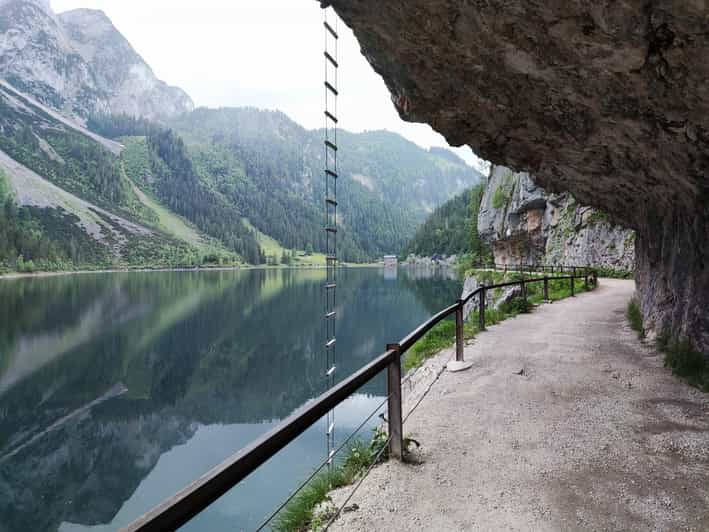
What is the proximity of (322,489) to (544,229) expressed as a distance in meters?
54.5

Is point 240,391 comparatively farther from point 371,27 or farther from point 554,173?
point 371,27

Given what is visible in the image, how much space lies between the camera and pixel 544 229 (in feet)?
177

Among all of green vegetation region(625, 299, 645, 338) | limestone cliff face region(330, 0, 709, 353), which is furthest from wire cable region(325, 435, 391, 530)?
green vegetation region(625, 299, 645, 338)

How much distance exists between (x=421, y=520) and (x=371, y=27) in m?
6.68

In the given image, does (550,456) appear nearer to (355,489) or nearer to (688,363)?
(355,489)

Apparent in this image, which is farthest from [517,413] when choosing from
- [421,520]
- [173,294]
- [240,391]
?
[173,294]

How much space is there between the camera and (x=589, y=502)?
155 inches

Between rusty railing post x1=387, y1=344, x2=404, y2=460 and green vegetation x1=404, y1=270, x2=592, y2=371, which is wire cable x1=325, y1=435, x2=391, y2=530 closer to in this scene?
rusty railing post x1=387, y1=344, x2=404, y2=460

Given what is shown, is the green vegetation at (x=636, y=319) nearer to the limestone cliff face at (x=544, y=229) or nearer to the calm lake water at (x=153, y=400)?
the calm lake water at (x=153, y=400)

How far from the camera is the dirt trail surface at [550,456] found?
3.78m

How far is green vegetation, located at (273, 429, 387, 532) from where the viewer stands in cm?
403

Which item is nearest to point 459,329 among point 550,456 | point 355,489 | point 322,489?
point 550,456

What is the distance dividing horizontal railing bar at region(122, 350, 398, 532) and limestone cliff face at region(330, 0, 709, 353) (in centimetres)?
457

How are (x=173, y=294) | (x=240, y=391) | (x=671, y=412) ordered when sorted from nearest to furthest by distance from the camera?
(x=671, y=412), (x=240, y=391), (x=173, y=294)
